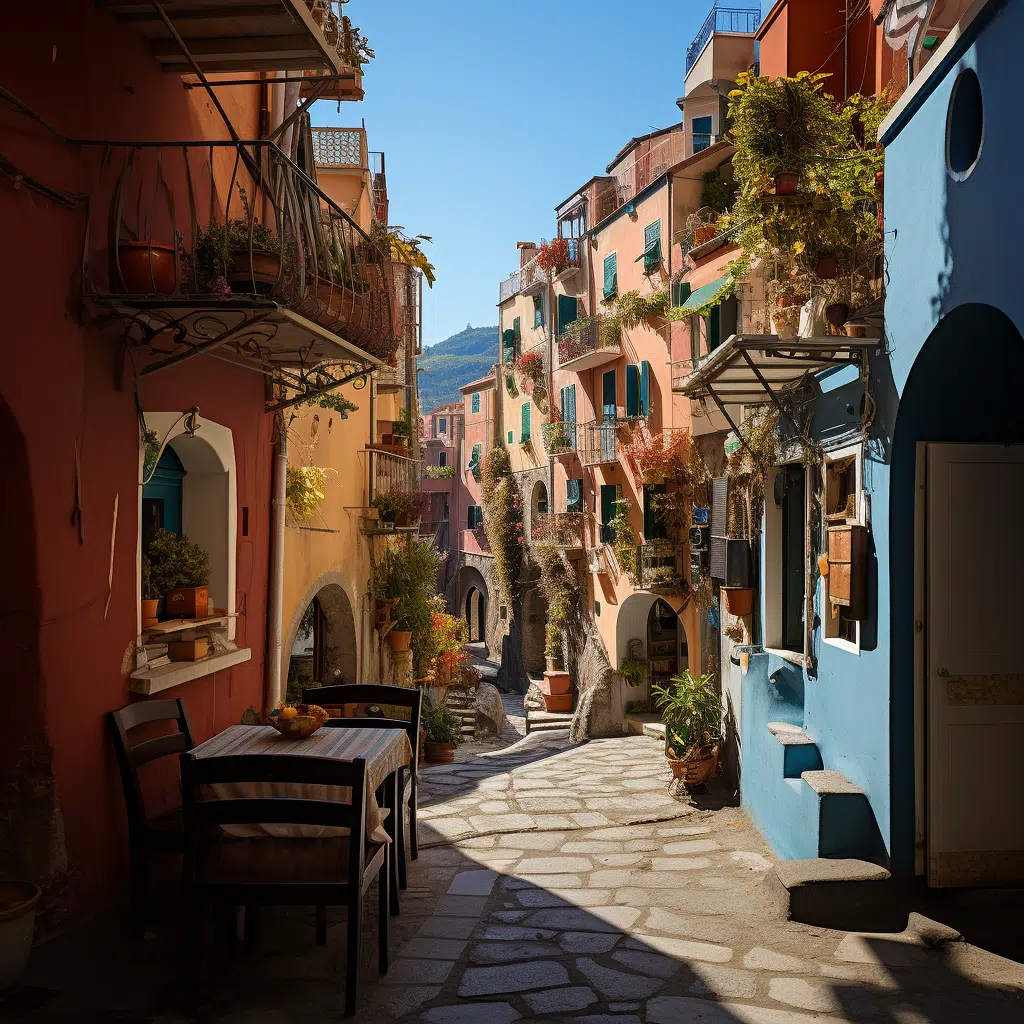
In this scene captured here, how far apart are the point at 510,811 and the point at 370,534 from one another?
581cm

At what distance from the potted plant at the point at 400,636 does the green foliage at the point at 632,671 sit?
615 cm

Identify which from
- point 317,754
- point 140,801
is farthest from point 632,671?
point 140,801

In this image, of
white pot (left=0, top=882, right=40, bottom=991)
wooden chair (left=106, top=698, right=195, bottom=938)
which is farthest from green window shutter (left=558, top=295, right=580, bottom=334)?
white pot (left=0, top=882, right=40, bottom=991)

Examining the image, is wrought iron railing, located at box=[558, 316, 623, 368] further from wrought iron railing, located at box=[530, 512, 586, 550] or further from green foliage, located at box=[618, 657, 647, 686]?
green foliage, located at box=[618, 657, 647, 686]

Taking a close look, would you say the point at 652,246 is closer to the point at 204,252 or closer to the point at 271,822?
the point at 204,252

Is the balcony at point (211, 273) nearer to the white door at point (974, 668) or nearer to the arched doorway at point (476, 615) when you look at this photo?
the white door at point (974, 668)

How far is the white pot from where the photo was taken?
13.7 feet

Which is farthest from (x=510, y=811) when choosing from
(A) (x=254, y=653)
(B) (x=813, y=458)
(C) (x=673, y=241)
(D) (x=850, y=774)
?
(C) (x=673, y=241)

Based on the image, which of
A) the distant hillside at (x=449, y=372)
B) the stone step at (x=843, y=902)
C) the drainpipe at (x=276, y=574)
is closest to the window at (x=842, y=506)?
the stone step at (x=843, y=902)

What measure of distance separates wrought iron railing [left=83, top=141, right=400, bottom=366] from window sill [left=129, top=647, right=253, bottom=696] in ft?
7.02

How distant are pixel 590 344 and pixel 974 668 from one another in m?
16.9

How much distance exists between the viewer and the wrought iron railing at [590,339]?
20812 mm

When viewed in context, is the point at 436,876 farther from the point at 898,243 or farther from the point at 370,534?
the point at 370,534

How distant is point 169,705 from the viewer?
598 centimetres
